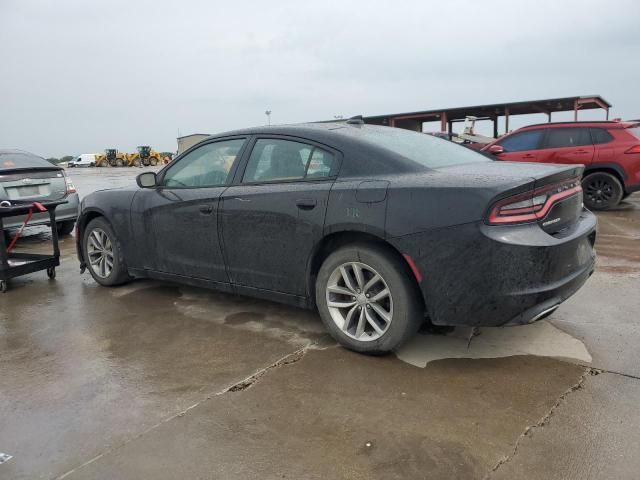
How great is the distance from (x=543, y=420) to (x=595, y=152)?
815 centimetres

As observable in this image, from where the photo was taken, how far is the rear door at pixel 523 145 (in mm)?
10016

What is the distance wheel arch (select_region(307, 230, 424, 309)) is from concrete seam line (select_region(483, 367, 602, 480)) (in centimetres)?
92

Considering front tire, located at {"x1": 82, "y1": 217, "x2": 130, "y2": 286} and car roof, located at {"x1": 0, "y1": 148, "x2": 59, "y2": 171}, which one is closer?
front tire, located at {"x1": 82, "y1": 217, "x2": 130, "y2": 286}

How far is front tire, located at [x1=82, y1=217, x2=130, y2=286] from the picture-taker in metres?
5.13

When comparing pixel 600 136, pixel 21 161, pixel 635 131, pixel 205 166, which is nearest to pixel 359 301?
pixel 205 166

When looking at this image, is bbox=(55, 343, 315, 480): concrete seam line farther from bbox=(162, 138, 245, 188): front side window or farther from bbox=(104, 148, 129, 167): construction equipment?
bbox=(104, 148, 129, 167): construction equipment

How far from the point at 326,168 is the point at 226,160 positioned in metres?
1.03

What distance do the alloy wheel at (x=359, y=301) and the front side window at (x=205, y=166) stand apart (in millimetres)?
1323

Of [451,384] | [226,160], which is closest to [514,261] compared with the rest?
[451,384]

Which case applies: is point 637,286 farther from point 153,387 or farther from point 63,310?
point 63,310

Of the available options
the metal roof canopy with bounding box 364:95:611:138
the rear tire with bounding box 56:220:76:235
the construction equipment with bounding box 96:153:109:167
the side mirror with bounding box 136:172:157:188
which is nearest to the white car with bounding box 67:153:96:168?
the construction equipment with bounding box 96:153:109:167

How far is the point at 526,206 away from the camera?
298cm

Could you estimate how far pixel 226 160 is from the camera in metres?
4.23

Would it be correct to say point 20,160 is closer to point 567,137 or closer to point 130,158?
point 567,137
